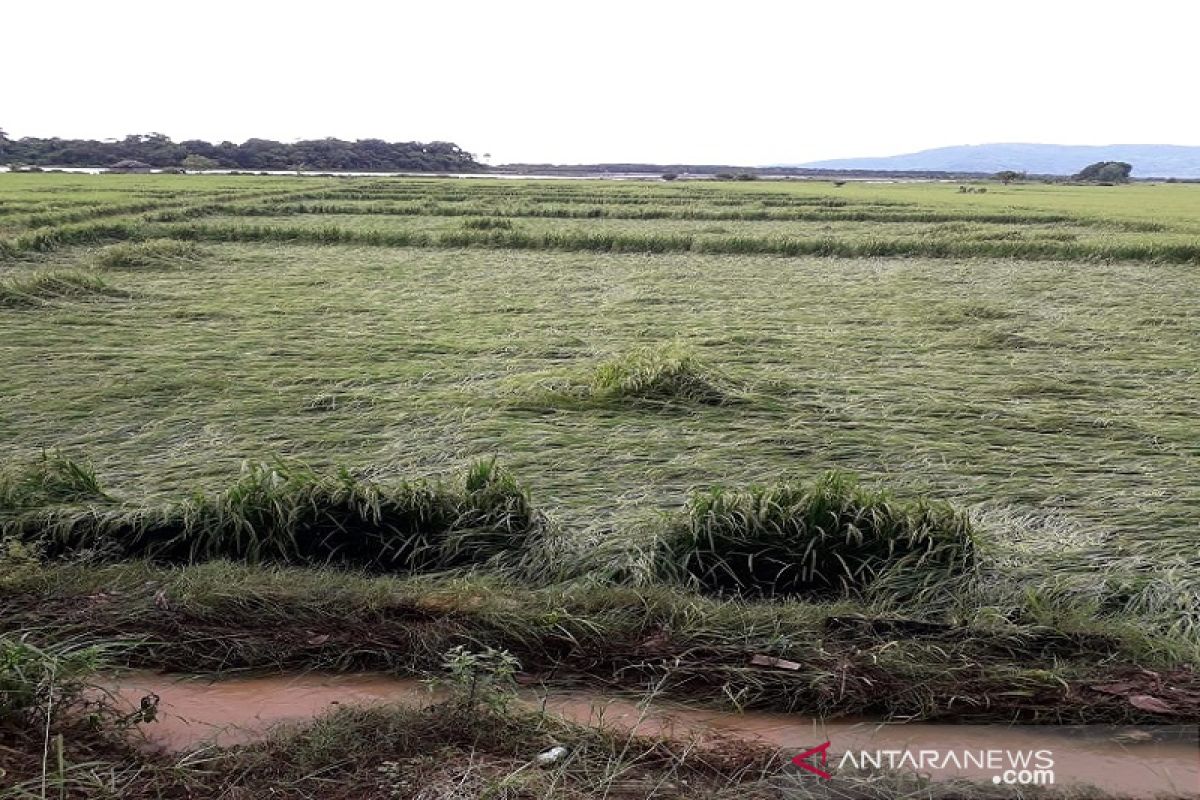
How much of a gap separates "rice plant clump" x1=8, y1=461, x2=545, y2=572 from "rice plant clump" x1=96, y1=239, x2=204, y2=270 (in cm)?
608

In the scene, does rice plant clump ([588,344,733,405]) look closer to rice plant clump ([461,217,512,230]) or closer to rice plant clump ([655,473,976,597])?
rice plant clump ([655,473,976,597])

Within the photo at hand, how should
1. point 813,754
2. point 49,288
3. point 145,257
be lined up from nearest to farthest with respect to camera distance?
point 813,754 < point 49,288 < point 145,257

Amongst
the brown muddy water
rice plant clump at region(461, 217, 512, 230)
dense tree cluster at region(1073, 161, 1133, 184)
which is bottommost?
the brown muddy water

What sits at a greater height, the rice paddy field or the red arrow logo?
the rice paddy field

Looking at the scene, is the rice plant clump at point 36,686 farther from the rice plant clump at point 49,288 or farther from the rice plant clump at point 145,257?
the rice plant clump at point 145,257

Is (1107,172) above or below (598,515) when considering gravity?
above

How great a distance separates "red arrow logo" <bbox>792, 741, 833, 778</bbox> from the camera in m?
Answer: 1.49

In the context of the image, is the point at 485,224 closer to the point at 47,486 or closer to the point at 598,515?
the point at 47,486

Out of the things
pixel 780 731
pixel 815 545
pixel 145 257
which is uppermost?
pixel 145 257

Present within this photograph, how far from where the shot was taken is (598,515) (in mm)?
2562

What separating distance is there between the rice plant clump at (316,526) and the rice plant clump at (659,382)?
50.4 inches

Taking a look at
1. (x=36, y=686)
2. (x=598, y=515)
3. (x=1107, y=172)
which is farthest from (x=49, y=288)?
(x=1107, y=172)

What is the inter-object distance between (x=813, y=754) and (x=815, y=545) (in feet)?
2.53

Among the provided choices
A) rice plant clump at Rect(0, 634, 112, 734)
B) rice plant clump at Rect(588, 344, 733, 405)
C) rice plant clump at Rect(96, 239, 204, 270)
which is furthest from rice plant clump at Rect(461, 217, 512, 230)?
rice plant clump at Rect(0, 634, 112, 734)
